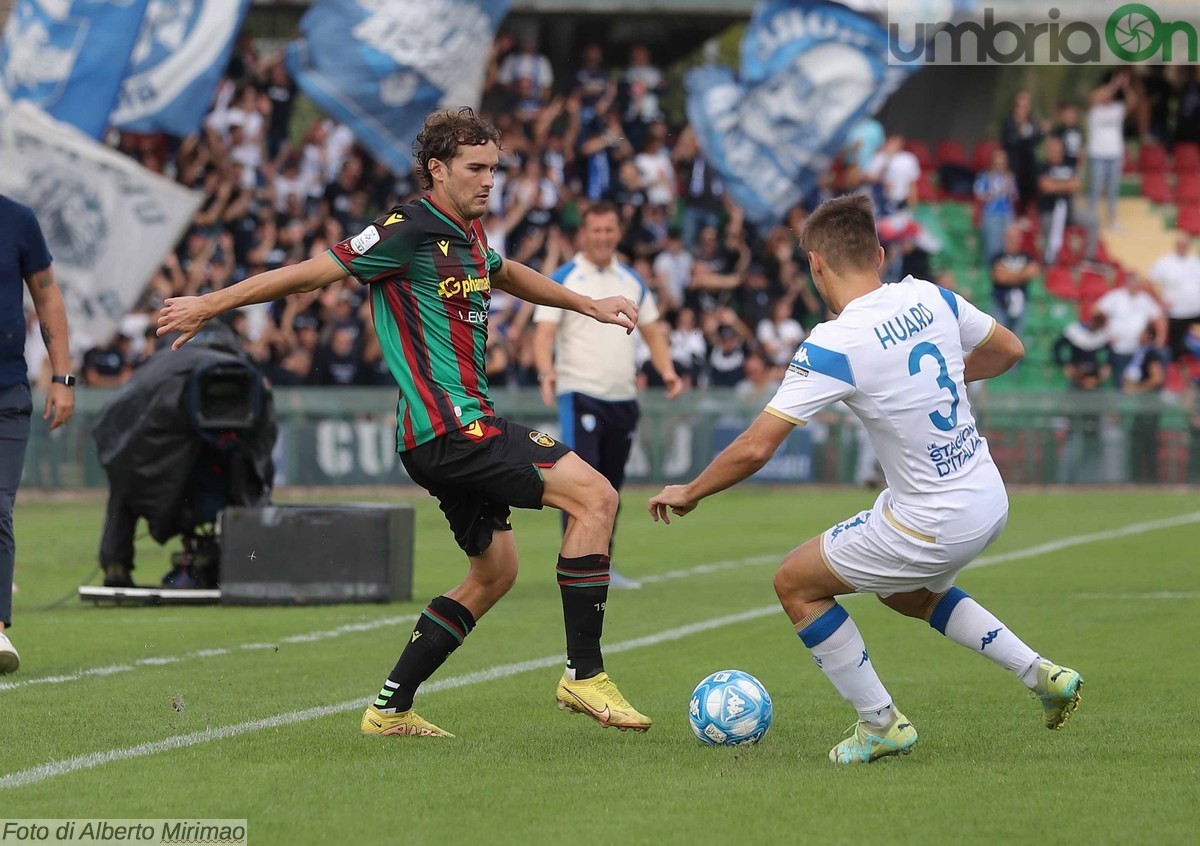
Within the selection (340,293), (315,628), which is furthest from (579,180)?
(315,628)

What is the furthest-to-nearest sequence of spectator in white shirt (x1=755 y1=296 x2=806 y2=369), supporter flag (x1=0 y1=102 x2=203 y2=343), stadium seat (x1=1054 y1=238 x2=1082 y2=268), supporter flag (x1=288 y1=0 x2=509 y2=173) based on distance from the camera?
stadium seat (x1=1054 y1=238 x2=1082 y2=268) → spectator in white shirt (x1=755 y1=296 x2=806 y2=369) → supporter flag (x1=288 y1=0 x2=509 y2=173) → supporter flag (x1=0 y1=102 x2=203 y2=343)

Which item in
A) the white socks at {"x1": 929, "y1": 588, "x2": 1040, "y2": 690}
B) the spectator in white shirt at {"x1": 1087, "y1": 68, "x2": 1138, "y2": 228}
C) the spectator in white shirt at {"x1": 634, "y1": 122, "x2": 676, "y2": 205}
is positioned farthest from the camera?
the spectator in white shirt at {"x1": 1087, "y1": 68, "x2": 1138, "y2": 228}

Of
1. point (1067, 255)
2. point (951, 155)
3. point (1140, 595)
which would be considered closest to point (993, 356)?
point (1140, 595)

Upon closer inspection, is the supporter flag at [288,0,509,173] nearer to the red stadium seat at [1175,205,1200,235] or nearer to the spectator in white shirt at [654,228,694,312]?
the spectator in white shirt at [654,228,694,312]

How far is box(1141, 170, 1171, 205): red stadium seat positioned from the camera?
2992 cm

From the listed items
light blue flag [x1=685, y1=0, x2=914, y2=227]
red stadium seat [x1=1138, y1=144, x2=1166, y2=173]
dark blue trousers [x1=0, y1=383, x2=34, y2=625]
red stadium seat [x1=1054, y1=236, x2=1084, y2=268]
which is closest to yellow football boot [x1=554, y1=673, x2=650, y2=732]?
dark blue trousers [x1=0, y1=383, x2=34, y2=625]

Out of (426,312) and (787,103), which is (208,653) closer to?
(426,312)

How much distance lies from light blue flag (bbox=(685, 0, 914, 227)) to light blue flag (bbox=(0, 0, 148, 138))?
7.57 m

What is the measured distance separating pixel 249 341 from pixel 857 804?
697 inches

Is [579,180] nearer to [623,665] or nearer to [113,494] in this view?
[113,494]

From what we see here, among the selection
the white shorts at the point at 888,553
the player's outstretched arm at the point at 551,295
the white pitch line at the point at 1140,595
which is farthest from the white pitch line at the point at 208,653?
the white shorts at the point at 888,553

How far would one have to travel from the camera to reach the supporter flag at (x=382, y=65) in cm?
2309

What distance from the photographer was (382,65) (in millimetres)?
23062

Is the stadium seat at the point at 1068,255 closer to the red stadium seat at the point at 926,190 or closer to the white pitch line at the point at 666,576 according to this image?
the red stadium seat at the point at 926,190
